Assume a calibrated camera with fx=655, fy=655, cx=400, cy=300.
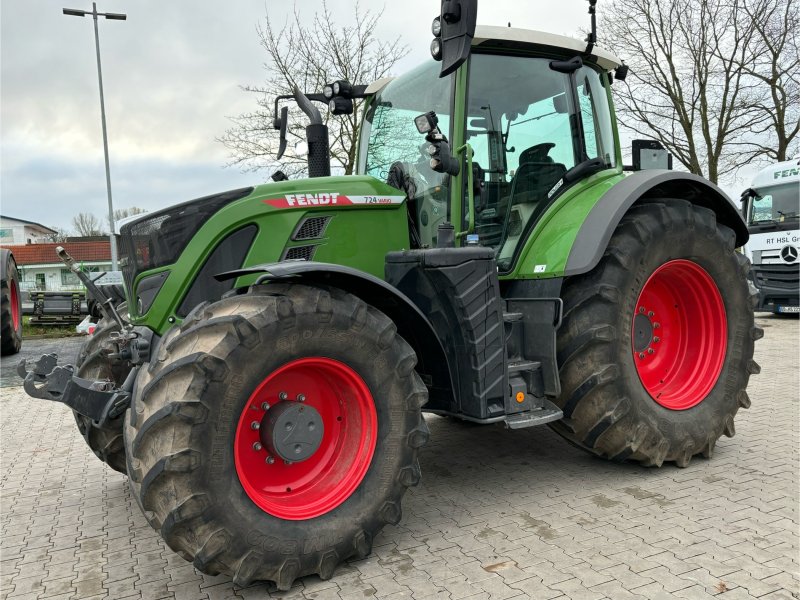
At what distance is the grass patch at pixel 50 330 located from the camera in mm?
14797

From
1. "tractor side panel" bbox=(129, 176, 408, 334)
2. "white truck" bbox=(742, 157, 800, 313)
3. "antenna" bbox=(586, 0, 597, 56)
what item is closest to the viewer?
"tractor side panel" bbox=(129, 176, 408, 334)

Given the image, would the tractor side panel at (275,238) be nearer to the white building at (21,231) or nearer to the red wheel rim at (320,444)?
the red wheel rim at (320,444)

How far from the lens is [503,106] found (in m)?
4.26

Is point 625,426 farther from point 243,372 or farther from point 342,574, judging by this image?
point 243,372

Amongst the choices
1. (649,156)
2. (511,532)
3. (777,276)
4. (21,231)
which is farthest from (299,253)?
(21,231)

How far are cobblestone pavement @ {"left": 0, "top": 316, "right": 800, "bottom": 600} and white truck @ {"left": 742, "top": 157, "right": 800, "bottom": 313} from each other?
9571 millimetres

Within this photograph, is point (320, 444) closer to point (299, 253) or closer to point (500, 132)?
point (299, 253)

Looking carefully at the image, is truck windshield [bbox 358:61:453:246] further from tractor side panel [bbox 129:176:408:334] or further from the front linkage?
the front linkage

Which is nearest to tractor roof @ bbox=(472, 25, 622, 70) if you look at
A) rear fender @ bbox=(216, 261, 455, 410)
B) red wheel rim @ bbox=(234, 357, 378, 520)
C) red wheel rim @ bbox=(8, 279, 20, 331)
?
rear fender @ bbox=(216, 261, 455, 410)

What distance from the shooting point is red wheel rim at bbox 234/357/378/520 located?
3104 millimetres

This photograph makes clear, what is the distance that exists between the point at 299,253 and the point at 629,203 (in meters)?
2.06

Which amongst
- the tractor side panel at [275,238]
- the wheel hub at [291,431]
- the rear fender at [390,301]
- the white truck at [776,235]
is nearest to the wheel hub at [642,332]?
the rear fender at [390,301]

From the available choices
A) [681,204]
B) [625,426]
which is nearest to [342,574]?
[625,426]

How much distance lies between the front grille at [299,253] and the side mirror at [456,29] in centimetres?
121
